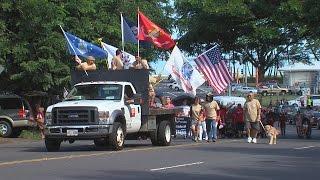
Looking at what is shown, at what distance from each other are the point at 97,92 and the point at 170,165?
5.73 meters

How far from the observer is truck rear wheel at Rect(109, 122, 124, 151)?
19359mm

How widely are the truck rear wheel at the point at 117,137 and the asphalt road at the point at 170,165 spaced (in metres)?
0.27

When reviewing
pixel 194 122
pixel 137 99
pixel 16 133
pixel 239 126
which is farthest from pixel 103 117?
pixel 16 133

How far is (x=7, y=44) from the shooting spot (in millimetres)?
29250

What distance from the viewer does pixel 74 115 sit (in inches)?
760

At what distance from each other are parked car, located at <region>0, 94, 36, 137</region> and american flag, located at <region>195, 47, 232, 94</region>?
8.60 m

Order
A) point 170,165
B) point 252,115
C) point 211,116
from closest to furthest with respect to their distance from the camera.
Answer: point 170,165
point 252,115
point 211,116

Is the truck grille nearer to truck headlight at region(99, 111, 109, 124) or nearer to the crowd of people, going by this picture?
truck headlight at region(99, 111, 109, 124)

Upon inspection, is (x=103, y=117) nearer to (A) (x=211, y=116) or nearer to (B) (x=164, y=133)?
(B) (x=164, y=133)

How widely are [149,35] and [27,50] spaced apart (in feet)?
20.9

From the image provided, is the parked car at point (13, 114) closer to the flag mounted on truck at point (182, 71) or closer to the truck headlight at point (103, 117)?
the flag mounted on truck at point (182, 71)

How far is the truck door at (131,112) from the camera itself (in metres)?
20.4

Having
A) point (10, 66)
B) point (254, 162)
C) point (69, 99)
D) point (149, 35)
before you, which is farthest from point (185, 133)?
point (254, 162)

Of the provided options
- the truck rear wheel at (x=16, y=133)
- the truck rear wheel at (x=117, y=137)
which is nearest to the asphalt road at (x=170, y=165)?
the truck rear wheel at (x=117, y=137)
